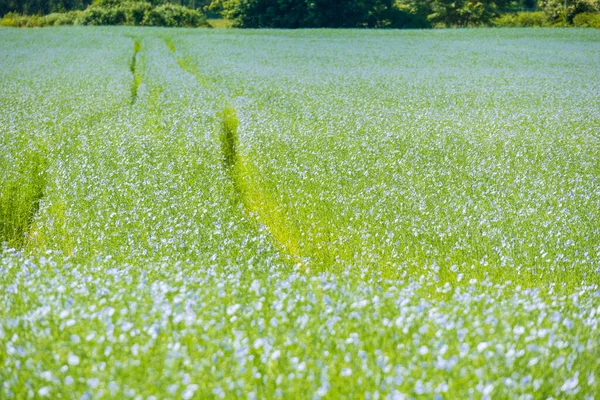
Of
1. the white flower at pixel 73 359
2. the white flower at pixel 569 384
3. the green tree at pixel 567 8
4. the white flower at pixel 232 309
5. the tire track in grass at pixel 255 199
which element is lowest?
the tire track in grass at pixel 255 199

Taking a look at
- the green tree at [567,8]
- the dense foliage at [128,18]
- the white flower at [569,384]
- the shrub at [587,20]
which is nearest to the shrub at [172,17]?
the dense foliage at [128,18]

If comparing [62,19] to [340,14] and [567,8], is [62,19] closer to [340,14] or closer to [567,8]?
[340,14]

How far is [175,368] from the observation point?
3.31 meters

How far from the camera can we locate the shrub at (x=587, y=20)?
49794 millimetres

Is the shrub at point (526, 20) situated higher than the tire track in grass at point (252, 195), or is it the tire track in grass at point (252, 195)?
the shrub at point (526, 20)

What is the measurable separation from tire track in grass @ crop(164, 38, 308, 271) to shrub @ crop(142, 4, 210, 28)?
4769 centimetres

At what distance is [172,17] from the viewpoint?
59281 mm

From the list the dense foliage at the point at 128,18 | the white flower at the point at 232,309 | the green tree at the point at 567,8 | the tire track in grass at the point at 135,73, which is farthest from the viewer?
the dense foliage at the point at 128,18

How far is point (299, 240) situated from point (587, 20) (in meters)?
51.8

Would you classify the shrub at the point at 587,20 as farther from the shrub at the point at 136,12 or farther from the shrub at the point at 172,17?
the shrub at the point at 136,12

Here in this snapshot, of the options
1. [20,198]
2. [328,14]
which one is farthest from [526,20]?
[20,198]

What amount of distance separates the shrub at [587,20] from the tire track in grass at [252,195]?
44049mm

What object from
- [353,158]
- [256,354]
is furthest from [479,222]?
[256,354]

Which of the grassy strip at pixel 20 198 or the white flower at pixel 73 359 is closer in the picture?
the white flower at pixel 73 359
